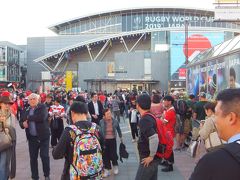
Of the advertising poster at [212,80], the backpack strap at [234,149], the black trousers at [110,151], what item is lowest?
the black trousers at [110,151]

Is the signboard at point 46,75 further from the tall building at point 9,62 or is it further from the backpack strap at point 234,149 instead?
the backpack strap at point 234,149

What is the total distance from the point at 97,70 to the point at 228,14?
24.0 m

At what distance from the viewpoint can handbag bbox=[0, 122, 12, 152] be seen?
564cm

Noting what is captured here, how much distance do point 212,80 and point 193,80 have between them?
3.53 m

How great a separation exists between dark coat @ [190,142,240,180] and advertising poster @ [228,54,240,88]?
8.41 meters

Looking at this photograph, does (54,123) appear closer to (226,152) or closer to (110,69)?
(226,152)

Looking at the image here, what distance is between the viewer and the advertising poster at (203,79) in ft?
44.2

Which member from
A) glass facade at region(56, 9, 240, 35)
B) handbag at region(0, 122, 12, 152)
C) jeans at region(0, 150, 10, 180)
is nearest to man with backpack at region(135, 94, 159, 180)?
handbag at region(0, 122, 12, 152)

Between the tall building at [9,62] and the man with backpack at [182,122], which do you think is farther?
the tall building at [9,62]

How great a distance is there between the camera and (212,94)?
40.5 feet

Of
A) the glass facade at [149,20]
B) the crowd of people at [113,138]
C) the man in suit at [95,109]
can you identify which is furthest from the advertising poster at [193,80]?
the glass facade at [149,20]

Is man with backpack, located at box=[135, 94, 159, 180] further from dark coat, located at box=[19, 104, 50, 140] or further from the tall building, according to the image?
the tall building

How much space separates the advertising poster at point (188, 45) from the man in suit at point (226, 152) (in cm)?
4725

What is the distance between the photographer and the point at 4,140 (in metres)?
5.66
